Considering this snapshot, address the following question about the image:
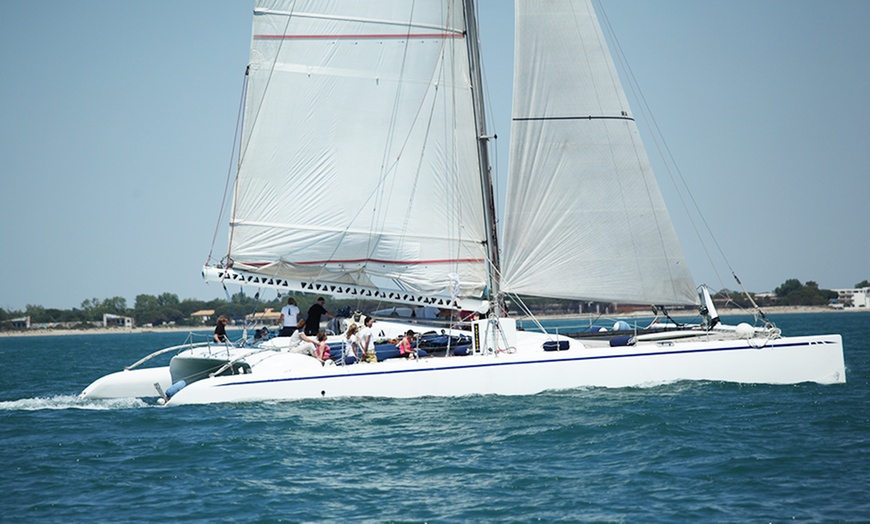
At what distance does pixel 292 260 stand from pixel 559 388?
22.6 ft

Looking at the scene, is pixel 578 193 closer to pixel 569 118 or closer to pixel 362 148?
pixel 569 118

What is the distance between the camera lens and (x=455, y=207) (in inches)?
776

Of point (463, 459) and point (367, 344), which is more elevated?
point (367, 344)

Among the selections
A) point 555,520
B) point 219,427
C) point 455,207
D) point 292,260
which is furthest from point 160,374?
point 555,520

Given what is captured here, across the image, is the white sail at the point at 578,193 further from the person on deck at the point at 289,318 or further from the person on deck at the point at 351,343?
the person on deck at the point at 289,318

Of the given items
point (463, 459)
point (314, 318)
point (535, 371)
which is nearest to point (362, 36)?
point (314, 318)

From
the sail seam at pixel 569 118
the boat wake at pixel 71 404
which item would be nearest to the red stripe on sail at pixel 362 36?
the sail seam at pixel 569 118

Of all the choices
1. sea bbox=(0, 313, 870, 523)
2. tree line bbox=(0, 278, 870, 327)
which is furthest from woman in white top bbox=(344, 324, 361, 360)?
tree line bbox=(0, 278, 870, 327)

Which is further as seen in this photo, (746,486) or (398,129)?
(398,129)

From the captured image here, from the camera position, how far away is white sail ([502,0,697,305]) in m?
18.4

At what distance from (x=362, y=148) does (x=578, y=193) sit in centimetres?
494

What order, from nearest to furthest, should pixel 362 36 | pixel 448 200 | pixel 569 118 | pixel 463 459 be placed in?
1. pixel 463 459
2. pixel 569 118
3. pixel 448 200
4. pixel 362 36

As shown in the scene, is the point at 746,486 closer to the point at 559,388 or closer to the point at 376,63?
the point at 559,388

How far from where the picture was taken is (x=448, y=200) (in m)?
19.7
